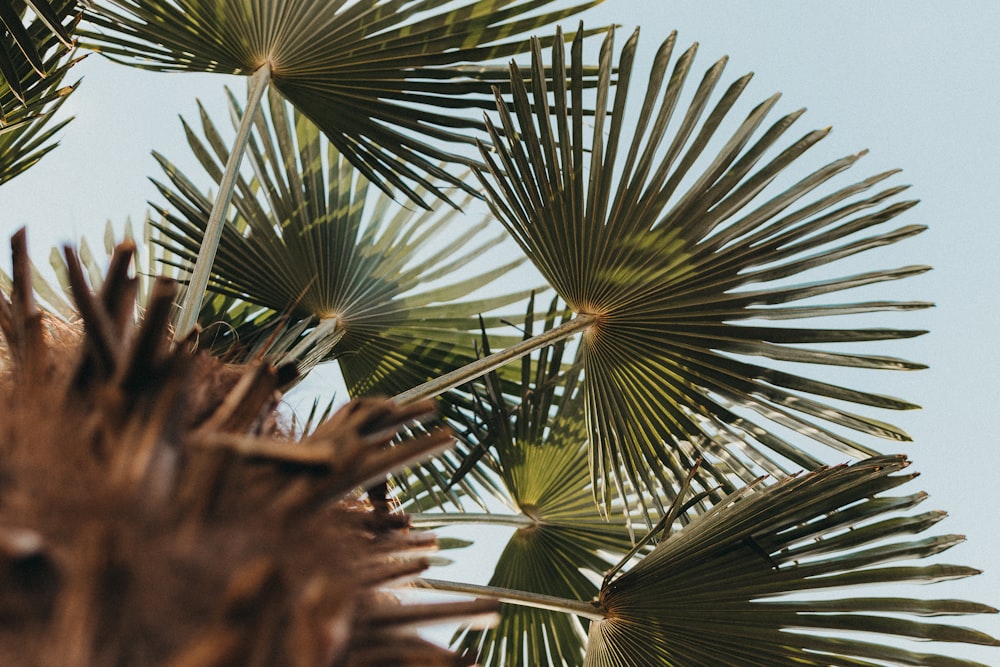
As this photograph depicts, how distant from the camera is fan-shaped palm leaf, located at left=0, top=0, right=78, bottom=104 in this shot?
1.50m

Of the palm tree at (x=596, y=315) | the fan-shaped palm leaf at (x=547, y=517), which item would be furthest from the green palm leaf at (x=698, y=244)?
the fan-shaped palm leaf at (x=547, y=517)

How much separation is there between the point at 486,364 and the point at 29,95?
1379mm

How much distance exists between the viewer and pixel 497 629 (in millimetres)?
2625

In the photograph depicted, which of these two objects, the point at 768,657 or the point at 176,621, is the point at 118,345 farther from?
the point at 768,657

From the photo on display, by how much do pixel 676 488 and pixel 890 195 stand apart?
3.63 ft

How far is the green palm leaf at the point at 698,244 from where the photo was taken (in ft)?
6.21

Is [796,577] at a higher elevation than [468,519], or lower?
higher

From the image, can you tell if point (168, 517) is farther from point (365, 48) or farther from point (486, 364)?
point (365, 48)

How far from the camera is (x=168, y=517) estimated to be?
450mm

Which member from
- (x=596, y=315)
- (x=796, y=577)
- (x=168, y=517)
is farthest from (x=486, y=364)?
(x=168, y=517)

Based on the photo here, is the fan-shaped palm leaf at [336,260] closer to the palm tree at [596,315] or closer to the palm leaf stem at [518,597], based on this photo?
the palm tree at [596,315]

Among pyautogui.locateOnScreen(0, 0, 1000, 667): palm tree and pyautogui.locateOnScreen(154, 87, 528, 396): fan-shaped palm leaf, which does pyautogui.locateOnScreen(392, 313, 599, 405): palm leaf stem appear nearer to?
pyautogui.locateOnScreen(0, 0, 1000, 667): palm tree

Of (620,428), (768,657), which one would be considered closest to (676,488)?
(620,428)

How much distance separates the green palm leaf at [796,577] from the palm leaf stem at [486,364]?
1.95ft
